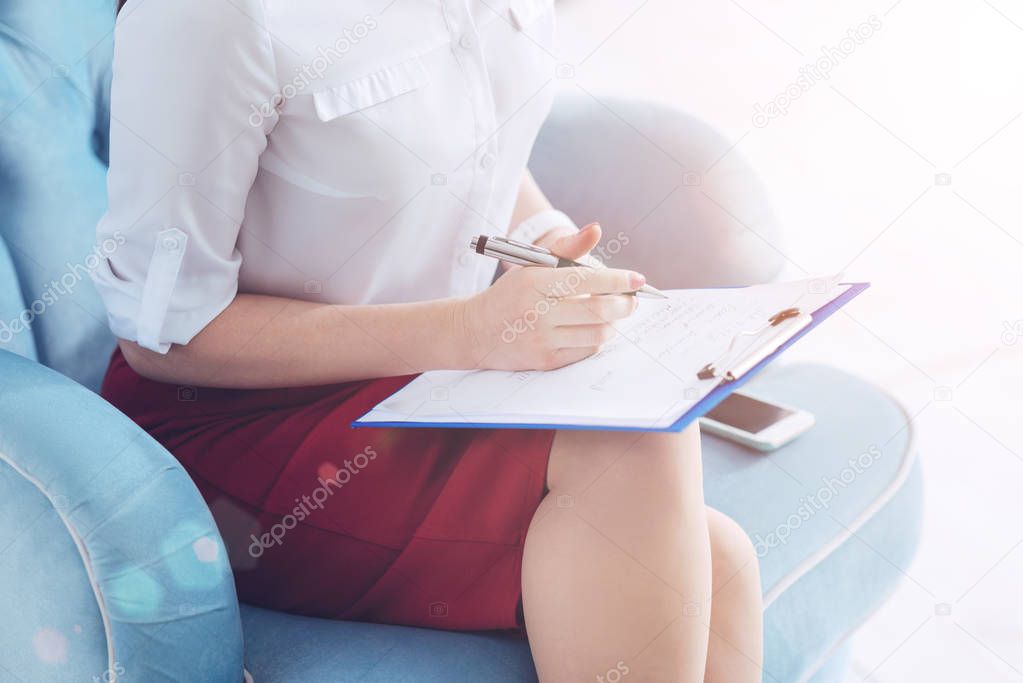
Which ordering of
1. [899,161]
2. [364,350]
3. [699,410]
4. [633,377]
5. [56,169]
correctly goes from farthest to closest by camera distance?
[899,161] < [56,169] < [364,350] < [633,377] < [699,410]

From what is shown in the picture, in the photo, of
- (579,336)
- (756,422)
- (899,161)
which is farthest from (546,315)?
(899,161)

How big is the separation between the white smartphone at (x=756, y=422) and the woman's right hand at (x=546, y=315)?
0.33m

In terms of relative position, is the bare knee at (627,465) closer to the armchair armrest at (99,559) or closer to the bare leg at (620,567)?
the bare leg at (620,567)

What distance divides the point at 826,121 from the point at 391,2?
1.57 meters

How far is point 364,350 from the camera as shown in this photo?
2.47 feet

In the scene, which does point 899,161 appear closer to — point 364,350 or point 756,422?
point 756,422

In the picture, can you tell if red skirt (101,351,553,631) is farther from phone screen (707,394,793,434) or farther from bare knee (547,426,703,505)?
phone screen (707,394,793,434)

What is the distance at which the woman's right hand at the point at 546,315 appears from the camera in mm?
668

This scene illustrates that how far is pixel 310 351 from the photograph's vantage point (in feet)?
2.50

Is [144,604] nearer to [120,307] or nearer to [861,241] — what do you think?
[120,307]

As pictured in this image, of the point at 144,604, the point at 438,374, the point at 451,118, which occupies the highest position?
the point at 451,118

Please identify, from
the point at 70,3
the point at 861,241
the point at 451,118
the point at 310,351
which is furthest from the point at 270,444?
the point at 861,241

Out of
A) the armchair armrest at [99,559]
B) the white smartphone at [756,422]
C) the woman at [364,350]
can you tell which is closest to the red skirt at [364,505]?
the woman at [364,350]

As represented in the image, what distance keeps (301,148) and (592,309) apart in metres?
0.28
